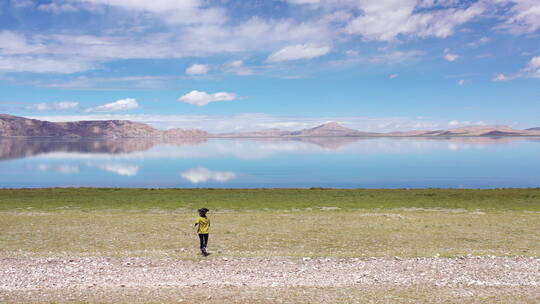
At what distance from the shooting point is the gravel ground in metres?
13.8

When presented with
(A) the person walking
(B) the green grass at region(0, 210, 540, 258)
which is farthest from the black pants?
(B) the green grass at region(0, 210, 540, 258)

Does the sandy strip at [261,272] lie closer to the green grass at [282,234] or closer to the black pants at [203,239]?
the black pants at [203,239]

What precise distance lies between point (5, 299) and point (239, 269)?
7.96m

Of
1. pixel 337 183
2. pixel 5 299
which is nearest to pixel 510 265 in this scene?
pixel 5 299

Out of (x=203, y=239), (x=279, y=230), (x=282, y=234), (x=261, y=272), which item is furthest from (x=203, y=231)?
(x=279, y=230)

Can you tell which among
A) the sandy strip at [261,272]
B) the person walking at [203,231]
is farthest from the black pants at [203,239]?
the sandy strip at [261,272]

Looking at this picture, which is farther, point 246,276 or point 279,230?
point 279,230

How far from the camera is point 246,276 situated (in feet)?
51.4

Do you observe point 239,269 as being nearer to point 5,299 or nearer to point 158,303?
point 158,303

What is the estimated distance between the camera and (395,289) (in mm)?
14078

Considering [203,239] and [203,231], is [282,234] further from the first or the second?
[203,231]

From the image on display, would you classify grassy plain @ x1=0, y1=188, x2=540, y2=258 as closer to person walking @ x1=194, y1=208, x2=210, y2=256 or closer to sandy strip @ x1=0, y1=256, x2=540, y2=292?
person walking @ x1=194, y1=208, x2=210, y2=256

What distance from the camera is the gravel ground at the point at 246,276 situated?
13820mm

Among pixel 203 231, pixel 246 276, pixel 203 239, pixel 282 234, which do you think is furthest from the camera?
pixel 282 234
